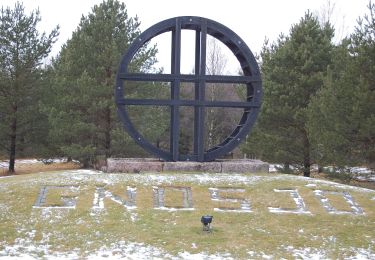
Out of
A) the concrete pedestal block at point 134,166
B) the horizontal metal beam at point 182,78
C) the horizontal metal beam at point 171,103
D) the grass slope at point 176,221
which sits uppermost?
the horizontal metal beam at point 182,78

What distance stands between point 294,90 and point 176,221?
39.2 feet

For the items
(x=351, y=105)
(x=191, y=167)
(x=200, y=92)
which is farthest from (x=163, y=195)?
(x=351, y=105)

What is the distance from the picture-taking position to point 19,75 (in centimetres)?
2323

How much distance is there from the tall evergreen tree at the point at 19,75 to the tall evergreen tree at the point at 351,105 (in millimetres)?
13874

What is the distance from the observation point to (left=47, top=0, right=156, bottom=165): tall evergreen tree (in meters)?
20.4

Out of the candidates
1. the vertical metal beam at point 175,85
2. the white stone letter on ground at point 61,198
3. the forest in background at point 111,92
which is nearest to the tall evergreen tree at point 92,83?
the forest in background at point 111,92

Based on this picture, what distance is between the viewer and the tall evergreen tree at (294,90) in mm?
19938

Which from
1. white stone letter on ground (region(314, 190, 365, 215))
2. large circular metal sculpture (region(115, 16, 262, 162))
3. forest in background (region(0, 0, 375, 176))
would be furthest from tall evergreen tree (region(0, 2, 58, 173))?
white stone letter on ground (region(314, 190, 365, 215))

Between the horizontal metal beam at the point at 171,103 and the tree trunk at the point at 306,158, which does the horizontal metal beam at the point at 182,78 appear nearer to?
the horizontal metal beam at the point at 171,103

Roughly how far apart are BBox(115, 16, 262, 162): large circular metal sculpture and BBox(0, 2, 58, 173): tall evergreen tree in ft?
35.0

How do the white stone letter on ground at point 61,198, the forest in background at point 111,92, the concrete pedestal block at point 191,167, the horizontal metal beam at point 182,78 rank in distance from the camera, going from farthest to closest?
the forest in background at point 111,92, the horizontal metal beam at point 182,78, the concrete pedestal block at point 191,167, the white stone letter on ground at point 61,198

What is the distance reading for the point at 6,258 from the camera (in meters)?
7.64

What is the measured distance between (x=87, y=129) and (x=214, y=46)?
1644cm

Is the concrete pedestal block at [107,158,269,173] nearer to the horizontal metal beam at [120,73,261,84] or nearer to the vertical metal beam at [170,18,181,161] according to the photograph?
the vertical metal beam at [170,18,181,161]
